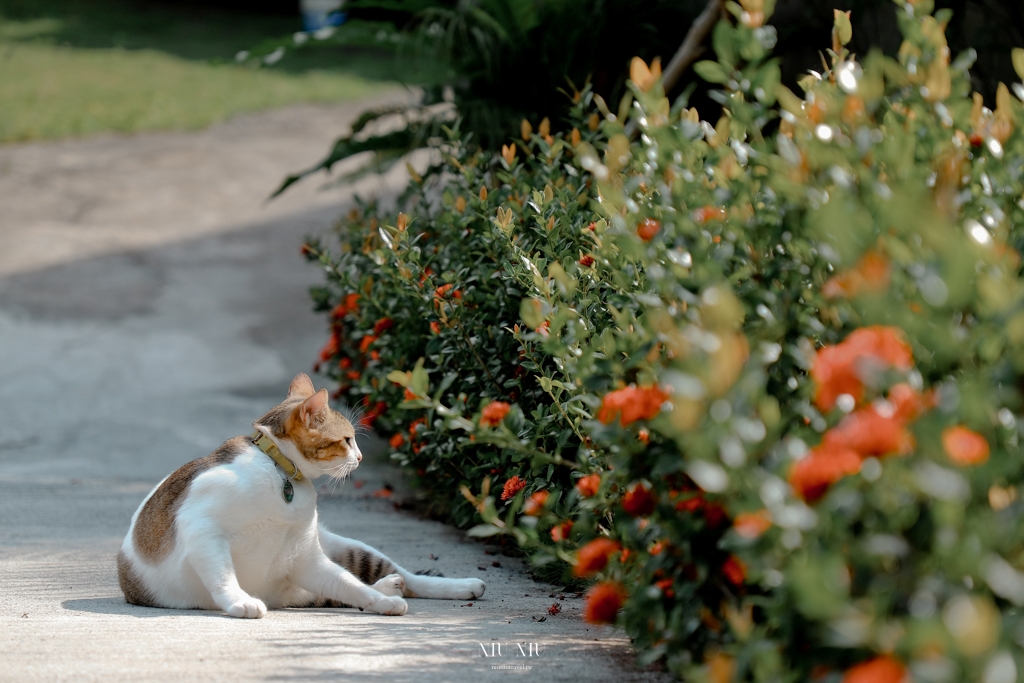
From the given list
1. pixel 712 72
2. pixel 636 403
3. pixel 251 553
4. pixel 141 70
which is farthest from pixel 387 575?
pixel 141 70

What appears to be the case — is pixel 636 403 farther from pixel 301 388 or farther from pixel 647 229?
pixel 301 388

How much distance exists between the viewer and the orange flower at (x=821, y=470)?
1018 mm

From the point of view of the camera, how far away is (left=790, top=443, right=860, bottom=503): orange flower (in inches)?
40.1

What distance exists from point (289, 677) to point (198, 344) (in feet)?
16.1

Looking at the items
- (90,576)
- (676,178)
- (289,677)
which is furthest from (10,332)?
(676,178)

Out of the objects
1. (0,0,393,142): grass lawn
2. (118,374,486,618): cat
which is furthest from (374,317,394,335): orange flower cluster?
(0,0,393,142): grass lawn

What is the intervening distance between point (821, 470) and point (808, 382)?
36 cm

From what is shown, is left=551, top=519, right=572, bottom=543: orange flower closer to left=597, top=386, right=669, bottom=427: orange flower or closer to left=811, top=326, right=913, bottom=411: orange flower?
left=597, top=386, right=669, bottom=427: orange flower

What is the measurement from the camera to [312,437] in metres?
2.42

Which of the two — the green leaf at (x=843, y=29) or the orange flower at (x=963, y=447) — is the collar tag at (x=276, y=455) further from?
the orange flower at (x=963, y=447)

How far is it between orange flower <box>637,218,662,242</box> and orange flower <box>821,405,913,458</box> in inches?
24.8

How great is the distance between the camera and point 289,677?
1625 mm

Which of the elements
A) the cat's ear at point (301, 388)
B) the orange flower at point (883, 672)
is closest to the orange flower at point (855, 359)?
the orange flower at point (883, 672)

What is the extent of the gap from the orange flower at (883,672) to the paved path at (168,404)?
84cm
